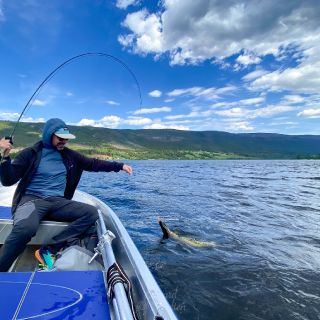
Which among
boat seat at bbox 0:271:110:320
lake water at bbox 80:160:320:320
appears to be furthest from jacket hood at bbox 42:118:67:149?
lake water at bbox 80:160:320:320

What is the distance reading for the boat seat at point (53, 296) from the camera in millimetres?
2682

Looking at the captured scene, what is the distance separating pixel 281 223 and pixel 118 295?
39.9ft

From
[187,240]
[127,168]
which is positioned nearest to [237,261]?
[187,240]

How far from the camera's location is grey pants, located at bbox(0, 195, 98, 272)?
427 cm

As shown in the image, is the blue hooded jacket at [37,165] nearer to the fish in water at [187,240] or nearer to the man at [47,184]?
the man at [47,184]

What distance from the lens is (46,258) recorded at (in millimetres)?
4508

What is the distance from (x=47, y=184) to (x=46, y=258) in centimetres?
140

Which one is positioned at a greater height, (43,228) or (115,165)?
(115,165)

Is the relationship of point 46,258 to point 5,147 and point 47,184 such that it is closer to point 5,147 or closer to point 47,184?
point 47,184

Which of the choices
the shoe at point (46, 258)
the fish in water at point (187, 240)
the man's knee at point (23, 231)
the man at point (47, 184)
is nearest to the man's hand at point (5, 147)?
the man at point (47, 184)

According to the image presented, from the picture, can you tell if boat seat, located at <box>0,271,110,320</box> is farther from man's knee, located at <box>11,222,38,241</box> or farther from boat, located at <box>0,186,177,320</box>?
man's knee, located at <box>11,222,38,241</box>

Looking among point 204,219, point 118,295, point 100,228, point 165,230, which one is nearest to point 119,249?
point 100,228

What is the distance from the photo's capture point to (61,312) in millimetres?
2711

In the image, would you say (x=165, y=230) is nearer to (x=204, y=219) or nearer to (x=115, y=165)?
(x=204, y=219)
